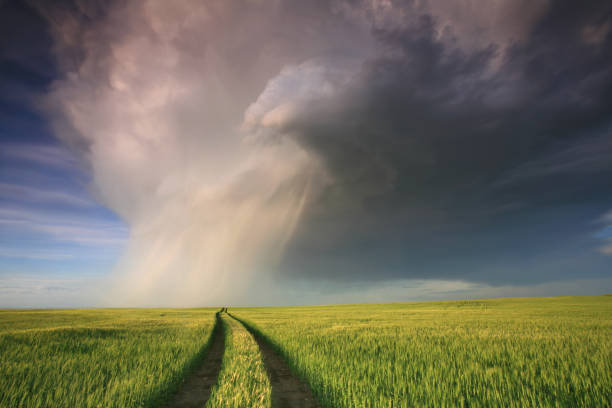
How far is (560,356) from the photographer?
30.7 ft

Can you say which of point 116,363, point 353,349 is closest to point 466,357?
point 353,349

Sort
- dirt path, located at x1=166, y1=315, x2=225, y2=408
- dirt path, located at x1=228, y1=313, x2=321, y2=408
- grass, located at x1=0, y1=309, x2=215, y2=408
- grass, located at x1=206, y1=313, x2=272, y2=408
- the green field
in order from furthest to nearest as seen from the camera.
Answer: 1. dirt path, located at x1=166, y1=315, x2=225, y2=408
2. dirt path, located at x1=228, y1=313, x2=321, y2=408
3. grass, located at x1=0, y1=309, x2=215, y2=408
4. the green field
5. grass, located at x1=206, y1=313, x2=272, y2=408

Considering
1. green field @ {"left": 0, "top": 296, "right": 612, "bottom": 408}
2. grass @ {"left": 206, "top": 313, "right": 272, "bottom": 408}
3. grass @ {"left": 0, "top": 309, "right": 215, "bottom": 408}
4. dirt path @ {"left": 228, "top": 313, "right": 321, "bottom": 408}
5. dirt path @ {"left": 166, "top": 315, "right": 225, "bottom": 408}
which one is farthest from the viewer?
dirt path @ {"left": 166, "top": 315, "right": 225, "bottom": 408}

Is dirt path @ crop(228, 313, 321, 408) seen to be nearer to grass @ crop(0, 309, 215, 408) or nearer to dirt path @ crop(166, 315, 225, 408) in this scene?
dirt path @ crop(166, 315, 225, 408)

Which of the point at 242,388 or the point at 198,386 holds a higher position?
the point at 242,388

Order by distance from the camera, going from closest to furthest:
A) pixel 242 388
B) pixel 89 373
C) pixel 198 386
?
pixel 242 388 → pixel 89 373 → pixel 198 386

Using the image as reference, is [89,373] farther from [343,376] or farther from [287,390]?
[343,376]

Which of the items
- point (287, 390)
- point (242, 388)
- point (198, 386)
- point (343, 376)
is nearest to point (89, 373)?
point (198, 386)

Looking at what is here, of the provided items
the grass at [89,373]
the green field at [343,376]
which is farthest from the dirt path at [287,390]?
the grass at [89,373]

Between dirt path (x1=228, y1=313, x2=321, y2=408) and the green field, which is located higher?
the green field

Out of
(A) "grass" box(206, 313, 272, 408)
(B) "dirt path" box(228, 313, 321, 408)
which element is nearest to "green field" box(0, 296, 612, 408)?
(A) "grass" box(206, 313, 272, 408)

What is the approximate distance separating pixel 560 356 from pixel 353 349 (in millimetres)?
6960

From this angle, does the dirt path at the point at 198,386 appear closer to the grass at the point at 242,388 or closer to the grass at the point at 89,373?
the grass at the point at 89,373

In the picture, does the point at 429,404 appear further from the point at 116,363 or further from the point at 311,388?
the point at 116,363
